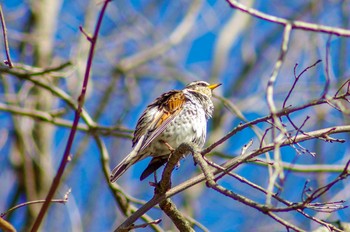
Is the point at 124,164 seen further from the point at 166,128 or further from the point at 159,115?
the point at 159,115

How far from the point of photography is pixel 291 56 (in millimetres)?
12297

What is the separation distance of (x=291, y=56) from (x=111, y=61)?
11.5ft

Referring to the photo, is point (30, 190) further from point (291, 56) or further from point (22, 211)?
point (291, 56)

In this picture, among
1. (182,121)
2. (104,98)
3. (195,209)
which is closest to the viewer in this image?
(182,121)

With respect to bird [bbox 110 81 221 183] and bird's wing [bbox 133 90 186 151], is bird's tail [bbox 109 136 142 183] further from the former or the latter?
bird's wing [bbox 133 90 186 151]

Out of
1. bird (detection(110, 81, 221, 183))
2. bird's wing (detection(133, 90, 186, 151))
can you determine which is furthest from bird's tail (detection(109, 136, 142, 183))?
bird's wing (detection(133, 90, 186, 151))

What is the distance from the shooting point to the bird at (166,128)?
4.97 metres

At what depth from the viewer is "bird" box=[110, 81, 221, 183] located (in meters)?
4.97

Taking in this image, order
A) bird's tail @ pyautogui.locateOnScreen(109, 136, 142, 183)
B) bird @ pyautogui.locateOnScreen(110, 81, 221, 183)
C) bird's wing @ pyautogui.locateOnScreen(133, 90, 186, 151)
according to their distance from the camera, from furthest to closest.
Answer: bird's wing @ pyautogui.locateOnScreen(133, 90, 186, 151) < bird @ pyautogui.locateOnScreen(110, 81, 221, 183) < bird's tail @ pyautogui.locateOnScreen(109, 136, 142, 183)

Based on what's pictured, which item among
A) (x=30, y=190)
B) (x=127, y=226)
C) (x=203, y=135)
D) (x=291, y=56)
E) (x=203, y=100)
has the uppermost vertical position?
(x=291, y=56)

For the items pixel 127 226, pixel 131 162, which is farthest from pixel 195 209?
pixel 127 226

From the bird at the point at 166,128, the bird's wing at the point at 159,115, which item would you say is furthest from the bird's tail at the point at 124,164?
the bird's wing at the point at 159,115

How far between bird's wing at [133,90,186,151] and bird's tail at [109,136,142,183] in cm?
14

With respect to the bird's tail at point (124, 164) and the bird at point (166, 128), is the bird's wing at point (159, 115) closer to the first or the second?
the bird at point (166, 128)
